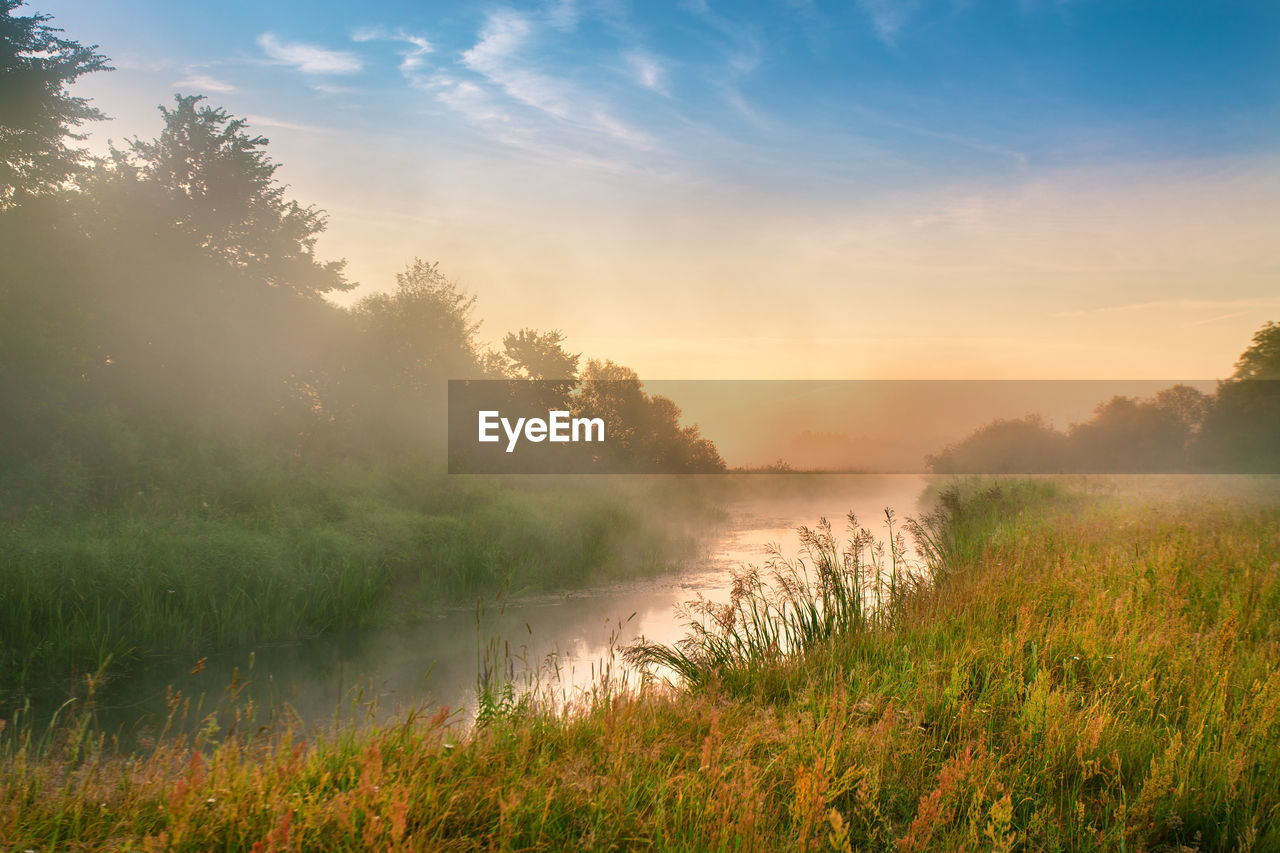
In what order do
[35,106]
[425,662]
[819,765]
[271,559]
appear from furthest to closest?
[35,106] < [271,559] < [425,662] < [819,765]

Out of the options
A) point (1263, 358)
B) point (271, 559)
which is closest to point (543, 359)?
point (271, 559)

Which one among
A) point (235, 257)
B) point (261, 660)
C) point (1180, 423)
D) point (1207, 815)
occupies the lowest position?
point (261, 660)

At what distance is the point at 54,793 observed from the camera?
3.56 m

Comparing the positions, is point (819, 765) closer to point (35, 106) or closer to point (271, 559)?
point (271, 559)

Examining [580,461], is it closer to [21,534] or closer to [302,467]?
[302,467]

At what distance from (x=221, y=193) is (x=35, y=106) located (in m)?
5.43

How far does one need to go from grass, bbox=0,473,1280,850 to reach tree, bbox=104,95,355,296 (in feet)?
72.4

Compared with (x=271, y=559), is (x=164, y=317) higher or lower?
higher

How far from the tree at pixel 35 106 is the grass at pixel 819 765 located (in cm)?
1951

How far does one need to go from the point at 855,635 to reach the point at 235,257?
25.0 metres

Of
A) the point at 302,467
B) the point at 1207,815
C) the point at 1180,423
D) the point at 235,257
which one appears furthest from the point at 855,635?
the point at 1180,423

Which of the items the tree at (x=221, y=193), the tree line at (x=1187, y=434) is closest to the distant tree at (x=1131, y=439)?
the tree line at (x=1187, y=434)

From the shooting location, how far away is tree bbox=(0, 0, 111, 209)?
18.3 m

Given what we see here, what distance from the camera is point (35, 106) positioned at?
748 inches
